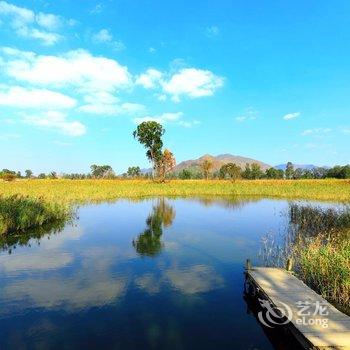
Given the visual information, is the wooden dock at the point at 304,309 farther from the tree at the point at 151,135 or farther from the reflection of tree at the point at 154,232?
the tree at the point at 151,135

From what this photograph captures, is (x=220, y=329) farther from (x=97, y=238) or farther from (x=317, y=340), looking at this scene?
(x=97, y=238)

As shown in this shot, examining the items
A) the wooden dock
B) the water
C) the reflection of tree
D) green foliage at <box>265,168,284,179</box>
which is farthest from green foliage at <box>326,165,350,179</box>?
the wooden dock

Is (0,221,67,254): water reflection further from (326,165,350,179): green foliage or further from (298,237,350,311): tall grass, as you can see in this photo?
(326,165,350,179): green foliage

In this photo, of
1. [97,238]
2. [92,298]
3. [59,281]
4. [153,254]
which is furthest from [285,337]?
[97,238]

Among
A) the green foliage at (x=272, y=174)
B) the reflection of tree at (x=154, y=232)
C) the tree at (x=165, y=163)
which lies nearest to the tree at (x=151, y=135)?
the tree at (x=165, y=163)

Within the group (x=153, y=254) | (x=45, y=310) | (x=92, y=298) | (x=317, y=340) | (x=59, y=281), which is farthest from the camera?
(x=153, y=254)

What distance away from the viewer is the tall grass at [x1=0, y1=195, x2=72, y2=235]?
2328cm

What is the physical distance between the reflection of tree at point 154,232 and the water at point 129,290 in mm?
65

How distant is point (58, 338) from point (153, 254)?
9449 millimetres

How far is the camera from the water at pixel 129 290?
987 centimetres

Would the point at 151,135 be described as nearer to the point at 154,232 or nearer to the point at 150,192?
the point at 150,192

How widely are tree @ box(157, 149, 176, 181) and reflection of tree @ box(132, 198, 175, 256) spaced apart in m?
54.5

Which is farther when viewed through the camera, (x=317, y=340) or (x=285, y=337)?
(x=285, y=337)

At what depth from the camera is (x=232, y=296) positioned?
12953 mm
